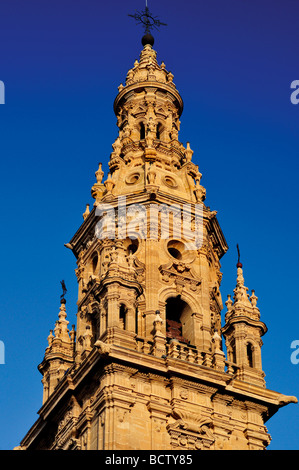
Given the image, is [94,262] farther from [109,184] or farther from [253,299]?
[253,299]

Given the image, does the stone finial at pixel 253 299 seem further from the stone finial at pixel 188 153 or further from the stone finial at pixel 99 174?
the stone finial at pixel 99 174

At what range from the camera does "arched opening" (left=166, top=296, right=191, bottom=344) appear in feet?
180

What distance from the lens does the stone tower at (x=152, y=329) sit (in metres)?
49.8

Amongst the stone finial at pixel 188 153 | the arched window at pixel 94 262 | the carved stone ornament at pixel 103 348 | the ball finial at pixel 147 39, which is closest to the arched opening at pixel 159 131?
the stone finial at pixel 188 153

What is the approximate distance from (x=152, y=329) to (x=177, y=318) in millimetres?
3117

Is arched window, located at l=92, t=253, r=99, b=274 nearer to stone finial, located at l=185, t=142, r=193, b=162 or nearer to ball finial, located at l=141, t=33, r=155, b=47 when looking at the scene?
stone finial, located at l=185, t=142, r=193, b=162

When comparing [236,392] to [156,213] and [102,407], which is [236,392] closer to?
[102,407]

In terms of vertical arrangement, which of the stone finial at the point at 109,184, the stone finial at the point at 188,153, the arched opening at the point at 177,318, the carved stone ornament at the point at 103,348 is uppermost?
the stone finial at the point at 188,153

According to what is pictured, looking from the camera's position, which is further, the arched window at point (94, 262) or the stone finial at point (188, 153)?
the stone finial at point (188, 153)

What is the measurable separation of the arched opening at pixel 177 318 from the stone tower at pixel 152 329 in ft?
0.20
